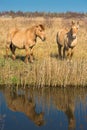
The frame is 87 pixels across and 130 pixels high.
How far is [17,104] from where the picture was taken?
398 inches

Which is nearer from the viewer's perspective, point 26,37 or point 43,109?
point 43,109

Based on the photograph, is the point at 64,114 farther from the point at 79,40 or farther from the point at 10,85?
the point at 79,40

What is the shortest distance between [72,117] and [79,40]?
40.4ft

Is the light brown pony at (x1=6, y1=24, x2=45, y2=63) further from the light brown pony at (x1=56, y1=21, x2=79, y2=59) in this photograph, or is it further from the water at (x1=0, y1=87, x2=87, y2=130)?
the water at (x1=0, y1=87, x2=87, y2=130)

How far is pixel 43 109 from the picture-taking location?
9.66 m

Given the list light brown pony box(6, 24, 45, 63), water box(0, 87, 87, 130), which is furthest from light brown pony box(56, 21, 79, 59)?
water box(0, 87, 87, 130)

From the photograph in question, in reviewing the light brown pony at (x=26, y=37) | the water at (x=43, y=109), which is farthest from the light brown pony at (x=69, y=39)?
the water at (x=43, y=109)

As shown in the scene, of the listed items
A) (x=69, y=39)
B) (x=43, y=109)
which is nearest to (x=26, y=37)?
(x=69, y=39)

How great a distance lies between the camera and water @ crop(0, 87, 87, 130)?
837 centimetres

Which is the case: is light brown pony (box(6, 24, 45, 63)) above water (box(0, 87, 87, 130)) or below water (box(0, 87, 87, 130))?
above

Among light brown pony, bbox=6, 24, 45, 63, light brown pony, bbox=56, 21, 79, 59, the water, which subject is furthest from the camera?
light brown pony, bbox=56, 21, 79, 59

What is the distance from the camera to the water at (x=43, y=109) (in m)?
8.37

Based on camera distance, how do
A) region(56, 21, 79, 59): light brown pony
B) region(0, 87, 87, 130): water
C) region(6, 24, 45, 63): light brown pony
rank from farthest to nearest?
region(56, 21, 79, 59): light brown pony < region(6, 24, 45, 63): light brown pony < region(0, 87, 87, 130): water

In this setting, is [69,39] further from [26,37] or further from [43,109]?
[43,109]
